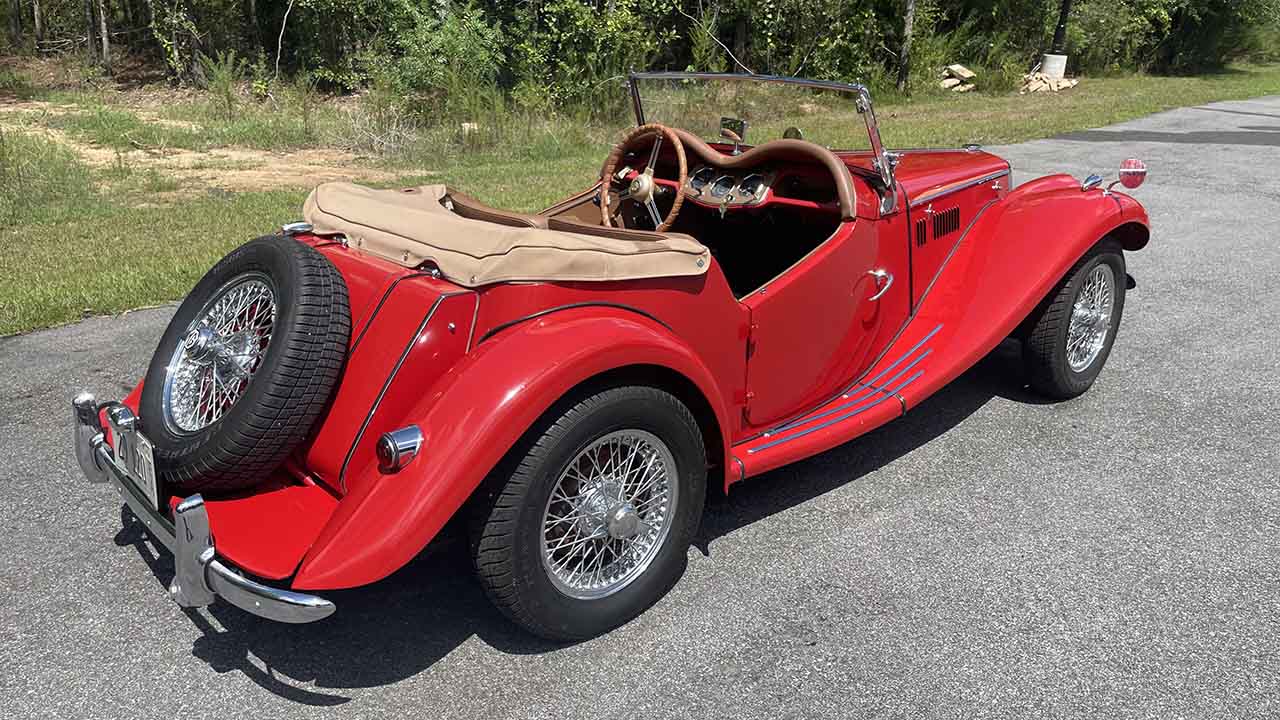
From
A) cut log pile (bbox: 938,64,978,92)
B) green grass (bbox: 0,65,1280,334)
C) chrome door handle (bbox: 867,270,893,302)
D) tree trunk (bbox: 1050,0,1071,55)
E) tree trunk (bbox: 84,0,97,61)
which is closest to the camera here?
chrome door handle (bbox: 867,270,893,302)

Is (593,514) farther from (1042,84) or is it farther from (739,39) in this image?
(1042,84)

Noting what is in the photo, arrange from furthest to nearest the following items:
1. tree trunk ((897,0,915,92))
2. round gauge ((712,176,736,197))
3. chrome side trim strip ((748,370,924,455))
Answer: tree trunk ((897,0,915,92)) → round gauge ((712,176,736,197)) → chrome side trim strip ((748,370,924,455))

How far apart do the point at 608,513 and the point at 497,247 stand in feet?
2.78

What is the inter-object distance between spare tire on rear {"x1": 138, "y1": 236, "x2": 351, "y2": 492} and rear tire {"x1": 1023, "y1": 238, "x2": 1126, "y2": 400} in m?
3.12

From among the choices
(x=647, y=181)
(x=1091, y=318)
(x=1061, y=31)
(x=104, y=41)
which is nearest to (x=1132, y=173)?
(x=1091, y=318)

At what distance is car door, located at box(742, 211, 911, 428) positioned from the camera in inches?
134

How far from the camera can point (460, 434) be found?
Answer: 8.31 ft

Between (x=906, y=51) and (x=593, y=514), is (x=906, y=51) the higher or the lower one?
the higher one

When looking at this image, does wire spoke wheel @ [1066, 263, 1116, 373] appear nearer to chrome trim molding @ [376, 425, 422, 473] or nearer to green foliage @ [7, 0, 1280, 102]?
chrome trim molding @ [376, 425, 422, 473]

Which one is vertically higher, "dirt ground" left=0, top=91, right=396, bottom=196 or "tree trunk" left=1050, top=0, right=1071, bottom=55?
"tree trunk" left=1050, top=0, right=1071, bottom=55

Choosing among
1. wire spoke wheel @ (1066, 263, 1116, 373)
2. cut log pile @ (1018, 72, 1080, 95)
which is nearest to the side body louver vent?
wire spoke wheel @ (1066, 263, 1116, 373)

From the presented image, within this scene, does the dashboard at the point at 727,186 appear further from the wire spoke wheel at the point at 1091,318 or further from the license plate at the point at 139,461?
the license plate at the point at 139,461

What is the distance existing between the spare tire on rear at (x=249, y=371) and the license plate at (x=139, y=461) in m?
0.04

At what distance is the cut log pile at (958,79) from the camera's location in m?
19.4
